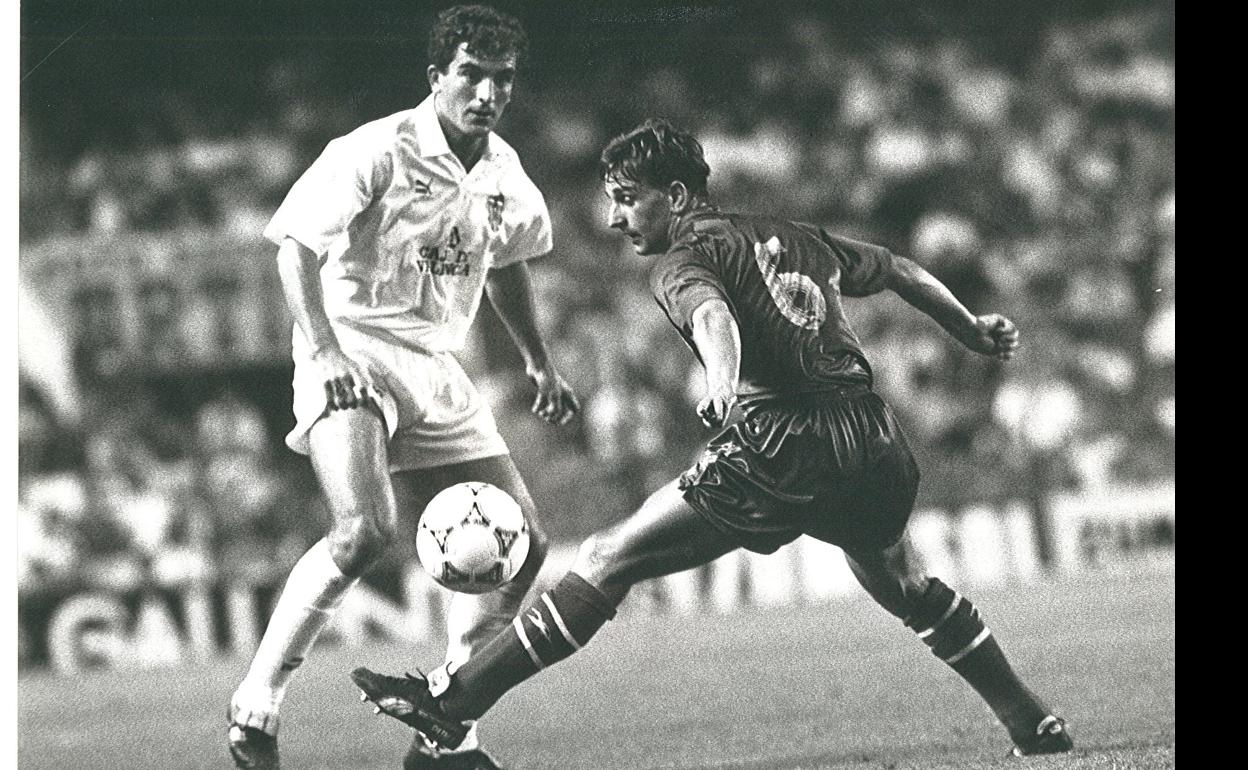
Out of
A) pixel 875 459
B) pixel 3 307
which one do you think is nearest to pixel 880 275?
pixel 875 459

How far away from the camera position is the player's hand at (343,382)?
4.25 metres

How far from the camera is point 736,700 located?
449 centimetres

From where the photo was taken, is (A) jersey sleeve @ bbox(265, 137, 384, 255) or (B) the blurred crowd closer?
(A) jersey sleeve @ bbox(265, 137, 384, 255)

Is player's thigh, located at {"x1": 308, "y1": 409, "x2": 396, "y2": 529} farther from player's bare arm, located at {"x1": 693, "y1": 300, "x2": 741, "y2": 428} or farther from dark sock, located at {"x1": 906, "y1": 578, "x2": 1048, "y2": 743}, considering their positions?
dark sock, located at {"x1": 906, "y1": 578, "x2": 1048, "y2": 743}

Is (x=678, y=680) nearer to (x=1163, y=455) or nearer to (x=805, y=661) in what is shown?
(x=805, y=661)

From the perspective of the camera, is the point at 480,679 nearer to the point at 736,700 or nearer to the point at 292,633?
the point at 292,633

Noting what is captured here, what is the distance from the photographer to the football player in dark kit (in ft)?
14.1

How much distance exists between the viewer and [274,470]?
4.36m

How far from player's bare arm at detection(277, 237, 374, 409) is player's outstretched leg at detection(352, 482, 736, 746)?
78 cm

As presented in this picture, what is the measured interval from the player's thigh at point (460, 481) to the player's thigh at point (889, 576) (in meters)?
Answer: 0.95

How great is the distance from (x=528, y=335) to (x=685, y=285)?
1.59 feet

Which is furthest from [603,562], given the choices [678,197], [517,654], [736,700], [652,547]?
[678,197]

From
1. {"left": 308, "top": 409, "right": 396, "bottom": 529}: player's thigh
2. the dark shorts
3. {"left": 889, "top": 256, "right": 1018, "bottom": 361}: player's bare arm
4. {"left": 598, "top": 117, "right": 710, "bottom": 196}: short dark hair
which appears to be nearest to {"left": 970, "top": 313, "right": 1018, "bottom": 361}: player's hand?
{"left": 889, "top": 256, "right": 1018, "bottom": 361}: player's bare arm

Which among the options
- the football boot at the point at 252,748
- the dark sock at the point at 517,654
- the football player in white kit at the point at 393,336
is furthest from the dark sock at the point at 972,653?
the football boot at the point at 252,748
